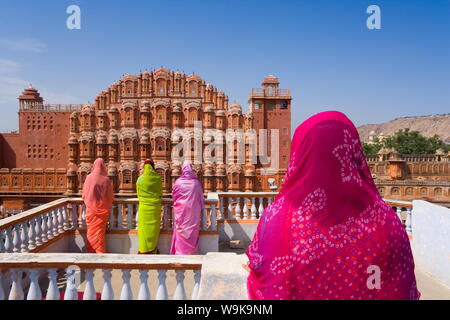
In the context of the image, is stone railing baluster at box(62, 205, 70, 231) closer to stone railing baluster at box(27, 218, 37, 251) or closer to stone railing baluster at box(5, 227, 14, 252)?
stone railing baluster at box(27, 218, 37, 251)

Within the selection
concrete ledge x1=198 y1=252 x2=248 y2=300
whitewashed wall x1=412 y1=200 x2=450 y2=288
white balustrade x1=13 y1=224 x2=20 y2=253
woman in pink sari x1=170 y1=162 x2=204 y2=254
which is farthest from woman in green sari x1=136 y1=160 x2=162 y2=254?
whitewashed wall x1=412 y1=200 x2=450 y2=288

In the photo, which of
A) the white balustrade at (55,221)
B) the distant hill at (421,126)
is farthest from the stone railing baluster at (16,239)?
the distant hill at (421,126)

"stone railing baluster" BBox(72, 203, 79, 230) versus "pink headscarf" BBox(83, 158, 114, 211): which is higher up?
"pink headscarf" BBox(83, 158, 114, 211)

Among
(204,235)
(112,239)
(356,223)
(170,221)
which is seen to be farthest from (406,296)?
(112,239)

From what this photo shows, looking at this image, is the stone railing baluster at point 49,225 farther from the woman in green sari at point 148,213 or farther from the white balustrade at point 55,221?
the woman in green sari at point 148,213

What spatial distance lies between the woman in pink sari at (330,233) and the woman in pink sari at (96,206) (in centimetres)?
377

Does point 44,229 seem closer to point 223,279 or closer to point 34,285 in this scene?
point 34,285

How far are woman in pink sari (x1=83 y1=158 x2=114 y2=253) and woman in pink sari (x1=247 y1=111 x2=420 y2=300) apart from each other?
3774mm

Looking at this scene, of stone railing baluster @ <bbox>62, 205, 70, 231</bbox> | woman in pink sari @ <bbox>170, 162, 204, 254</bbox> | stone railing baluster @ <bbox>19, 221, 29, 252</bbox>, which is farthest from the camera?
stone railing baluster @ <bbox>62, 205, 70, 231</bbox>

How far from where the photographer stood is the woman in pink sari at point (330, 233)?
167 centimetres

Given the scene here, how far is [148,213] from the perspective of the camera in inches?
199

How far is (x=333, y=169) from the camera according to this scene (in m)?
1.70

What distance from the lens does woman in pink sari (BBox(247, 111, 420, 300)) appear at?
1674 millimetres
